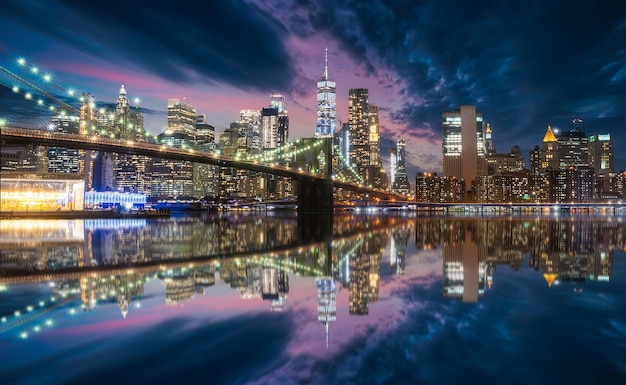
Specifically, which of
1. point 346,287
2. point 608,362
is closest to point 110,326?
point 346,287

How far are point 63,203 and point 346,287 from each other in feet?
208

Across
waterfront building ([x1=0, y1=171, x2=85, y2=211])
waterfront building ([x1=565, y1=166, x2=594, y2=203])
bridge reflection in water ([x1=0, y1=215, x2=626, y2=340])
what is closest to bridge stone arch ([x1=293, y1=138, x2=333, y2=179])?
waterfront building ([x1=0, y1=171, x2=85, y2=211])

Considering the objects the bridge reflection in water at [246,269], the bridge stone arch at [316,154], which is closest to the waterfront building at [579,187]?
the bridge stone arch at [316,154]

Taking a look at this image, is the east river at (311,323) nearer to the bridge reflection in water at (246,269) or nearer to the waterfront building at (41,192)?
the bridge reflection in water at (246,269)

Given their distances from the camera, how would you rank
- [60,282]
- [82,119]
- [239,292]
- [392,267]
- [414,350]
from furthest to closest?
[82,119], [392,267], [60,282], [239,292], [414,350]

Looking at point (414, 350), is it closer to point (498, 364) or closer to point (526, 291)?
point (498, 364)

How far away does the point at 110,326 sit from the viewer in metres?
7.12

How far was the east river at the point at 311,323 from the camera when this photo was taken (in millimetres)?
5301

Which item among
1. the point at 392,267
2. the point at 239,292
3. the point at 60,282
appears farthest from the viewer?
the point at 392,267

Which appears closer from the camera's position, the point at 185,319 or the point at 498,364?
the point at 498,364

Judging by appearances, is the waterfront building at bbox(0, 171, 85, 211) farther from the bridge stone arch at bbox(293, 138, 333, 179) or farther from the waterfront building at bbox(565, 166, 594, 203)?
the waterfront building at bbox(565, 166, 594, 203)

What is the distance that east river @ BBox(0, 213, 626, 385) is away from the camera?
530 centimetres

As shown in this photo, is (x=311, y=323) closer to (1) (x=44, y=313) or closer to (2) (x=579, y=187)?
(1) (x=44, y=313)

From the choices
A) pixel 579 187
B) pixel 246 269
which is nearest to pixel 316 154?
pixel 246 269
